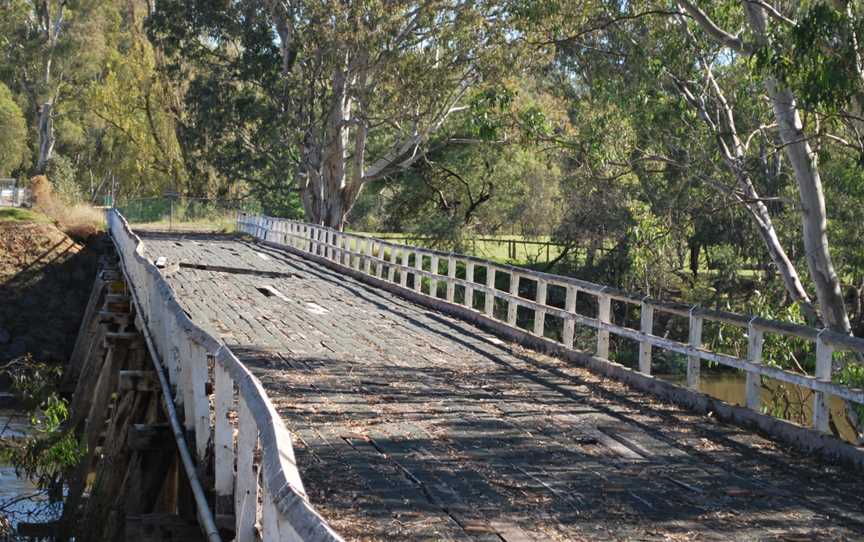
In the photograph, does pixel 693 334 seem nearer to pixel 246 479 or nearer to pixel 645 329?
pixel 645 329

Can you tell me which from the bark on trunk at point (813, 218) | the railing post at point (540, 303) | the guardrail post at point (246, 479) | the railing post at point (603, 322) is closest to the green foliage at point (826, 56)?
the bark on trunk at point (813, 218)

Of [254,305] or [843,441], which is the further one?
[254,305]

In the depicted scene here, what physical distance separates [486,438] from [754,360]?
9.78ft

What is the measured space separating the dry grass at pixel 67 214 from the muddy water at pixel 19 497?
26.4 metres

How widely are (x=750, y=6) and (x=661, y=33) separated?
17.7 feet

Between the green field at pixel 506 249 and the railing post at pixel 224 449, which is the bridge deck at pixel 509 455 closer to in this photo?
the railing post at pixel 224 449

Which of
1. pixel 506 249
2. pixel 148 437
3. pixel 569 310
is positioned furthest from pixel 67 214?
pixel 148 437

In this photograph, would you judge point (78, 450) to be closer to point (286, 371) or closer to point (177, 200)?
point (286, 371)

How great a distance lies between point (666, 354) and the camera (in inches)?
1533

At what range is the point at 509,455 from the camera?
10.2 meters

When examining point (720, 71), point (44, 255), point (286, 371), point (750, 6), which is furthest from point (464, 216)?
point (286, 371)

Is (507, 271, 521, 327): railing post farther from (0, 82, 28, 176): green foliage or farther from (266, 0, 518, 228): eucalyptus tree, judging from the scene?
(0, 82, 28, 176): green foliage

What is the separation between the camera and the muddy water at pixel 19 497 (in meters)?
17.8

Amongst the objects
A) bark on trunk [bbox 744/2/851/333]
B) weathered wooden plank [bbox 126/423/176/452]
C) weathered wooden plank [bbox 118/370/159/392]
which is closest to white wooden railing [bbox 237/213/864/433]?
bark on trunk [bbox 744/2/851/333]
